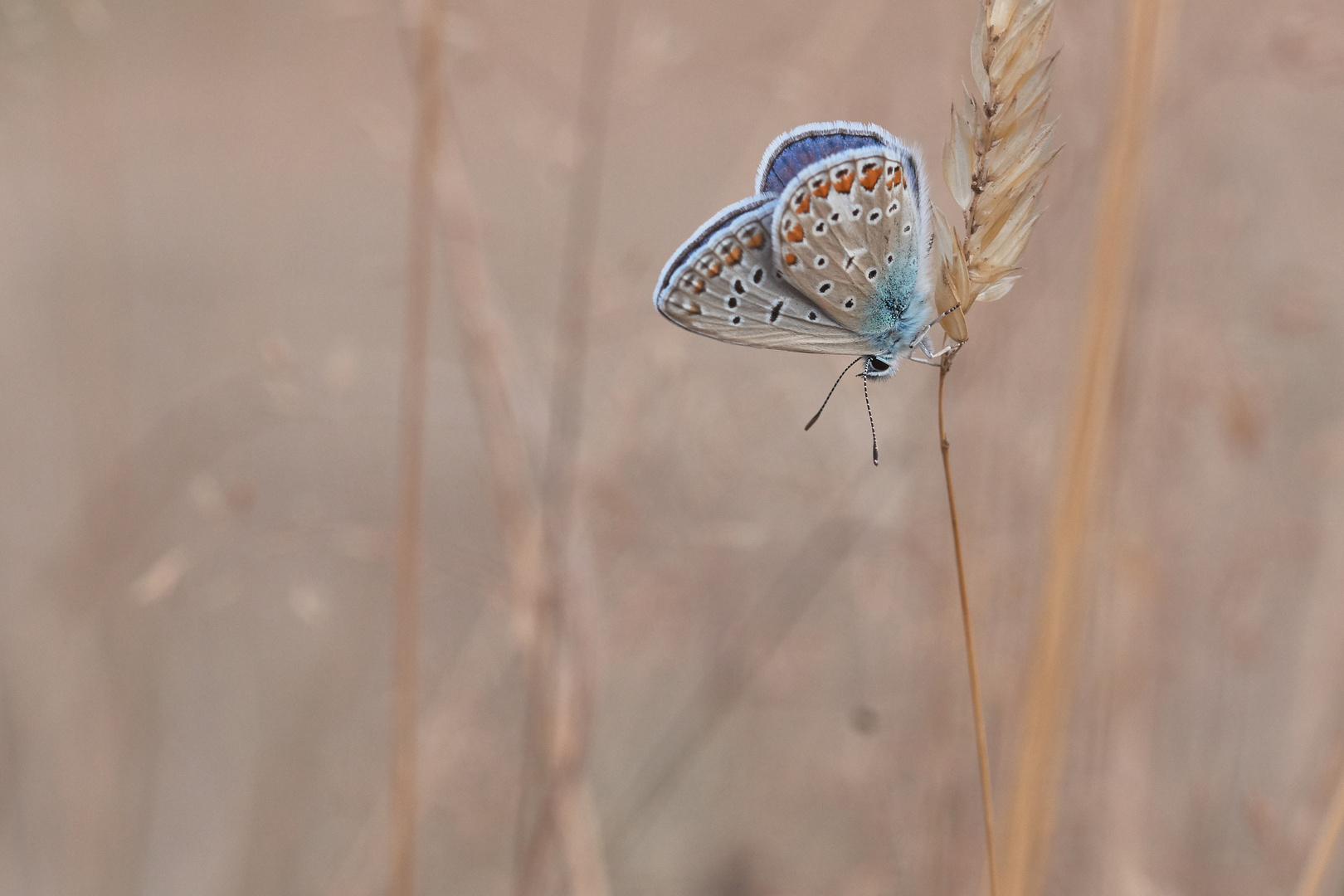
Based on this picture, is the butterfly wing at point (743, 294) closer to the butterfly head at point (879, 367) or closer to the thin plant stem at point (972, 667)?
the butterfly head at point (879, 367)

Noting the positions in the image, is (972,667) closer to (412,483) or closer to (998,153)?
(998,153)

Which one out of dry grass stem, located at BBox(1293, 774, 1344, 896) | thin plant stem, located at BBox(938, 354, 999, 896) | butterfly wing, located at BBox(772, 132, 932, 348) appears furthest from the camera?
butterfly wing, located at BBox(772, 132, 932, 348)

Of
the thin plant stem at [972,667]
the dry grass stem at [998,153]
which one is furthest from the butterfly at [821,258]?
the thin plant stem at [972,667]

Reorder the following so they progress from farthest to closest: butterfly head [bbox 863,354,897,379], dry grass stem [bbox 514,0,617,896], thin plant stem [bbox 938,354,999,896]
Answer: dry grass stem [bbox 514,0,617,896] < butterfly head [bbox 863,354,897,379] < thin plant stem [bbox 938,354,999,896]

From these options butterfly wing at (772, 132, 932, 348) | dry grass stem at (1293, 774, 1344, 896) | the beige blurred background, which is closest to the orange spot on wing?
butterfly wing at (772, 132, 932, 348)

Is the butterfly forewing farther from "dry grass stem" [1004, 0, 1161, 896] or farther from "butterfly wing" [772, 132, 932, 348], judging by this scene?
"dry grass stem" [1004, 0, 1161, 896]

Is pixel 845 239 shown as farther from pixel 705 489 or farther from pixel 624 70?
pixel 705 489

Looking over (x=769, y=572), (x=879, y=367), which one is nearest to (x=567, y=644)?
(x=879, y=367)
